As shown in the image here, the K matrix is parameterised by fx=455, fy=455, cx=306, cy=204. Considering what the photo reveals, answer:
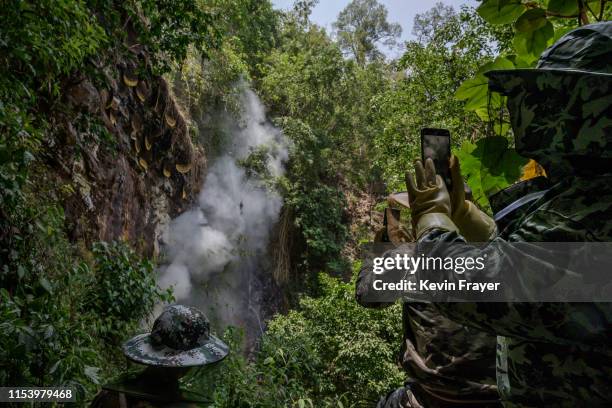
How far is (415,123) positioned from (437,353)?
673 cm

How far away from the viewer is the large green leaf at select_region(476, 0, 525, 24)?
48.6 inches

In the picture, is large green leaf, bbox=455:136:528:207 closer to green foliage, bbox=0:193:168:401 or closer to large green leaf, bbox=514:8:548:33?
large green leaf, bbox=514:8:548:33

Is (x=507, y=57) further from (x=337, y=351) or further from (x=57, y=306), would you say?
(x=337, y=351)

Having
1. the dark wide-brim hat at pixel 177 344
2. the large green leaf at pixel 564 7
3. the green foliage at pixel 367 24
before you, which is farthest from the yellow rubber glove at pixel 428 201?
the green foliage at pixel 367 24

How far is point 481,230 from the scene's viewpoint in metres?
1.53

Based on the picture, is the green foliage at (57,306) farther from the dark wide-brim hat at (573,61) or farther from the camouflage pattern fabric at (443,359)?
the dark wide-brim hat at (573,61)

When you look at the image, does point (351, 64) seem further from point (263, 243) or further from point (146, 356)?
point (146, 356)

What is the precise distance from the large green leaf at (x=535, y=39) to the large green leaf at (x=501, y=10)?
54mm

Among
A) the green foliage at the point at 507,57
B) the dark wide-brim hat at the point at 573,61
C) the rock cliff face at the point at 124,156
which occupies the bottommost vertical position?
the dark wide-brim hat at the point at 573,61

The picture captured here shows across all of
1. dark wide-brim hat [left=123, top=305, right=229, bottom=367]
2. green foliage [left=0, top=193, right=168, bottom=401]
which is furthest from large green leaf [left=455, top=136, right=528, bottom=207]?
green foliage [left=0, top=193, right=168, bottom=401]

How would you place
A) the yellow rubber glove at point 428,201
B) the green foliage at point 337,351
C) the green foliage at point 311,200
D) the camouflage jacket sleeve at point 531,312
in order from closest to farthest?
the camouflage jacket sleeve at point 531,312 < the yellow rubber glove at point 428,201 < the green foliage at point 337,351 < the green foliage at point 311,200

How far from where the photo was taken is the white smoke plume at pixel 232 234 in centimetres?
940

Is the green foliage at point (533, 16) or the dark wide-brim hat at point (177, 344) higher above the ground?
the green foliage at point (533, 16)

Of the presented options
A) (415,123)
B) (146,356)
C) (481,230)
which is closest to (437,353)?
(481,230)
